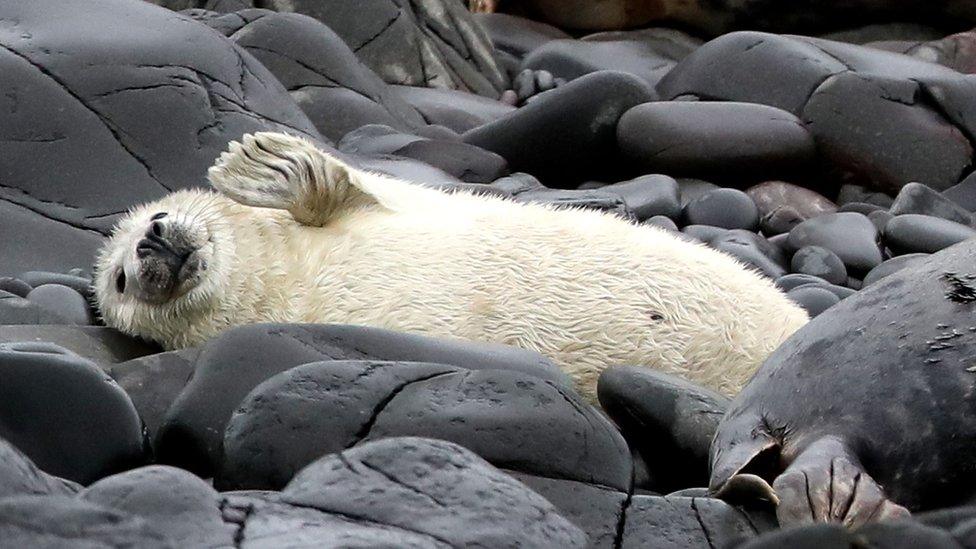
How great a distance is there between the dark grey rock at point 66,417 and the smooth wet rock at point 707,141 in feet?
20.9

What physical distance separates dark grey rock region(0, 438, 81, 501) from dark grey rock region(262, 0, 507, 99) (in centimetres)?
946

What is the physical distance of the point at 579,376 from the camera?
4781 millimetres

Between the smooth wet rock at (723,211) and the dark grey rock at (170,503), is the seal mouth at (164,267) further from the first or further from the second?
the smooth wet rock at (723,211)

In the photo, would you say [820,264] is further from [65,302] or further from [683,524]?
[683,524]

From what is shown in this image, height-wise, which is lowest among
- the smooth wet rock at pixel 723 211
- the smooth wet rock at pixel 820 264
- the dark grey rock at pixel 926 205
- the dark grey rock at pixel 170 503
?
the dark grey rock at pixel 926 205

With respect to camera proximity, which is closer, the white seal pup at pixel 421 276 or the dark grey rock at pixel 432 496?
the dark grey rock at pixel 432 496

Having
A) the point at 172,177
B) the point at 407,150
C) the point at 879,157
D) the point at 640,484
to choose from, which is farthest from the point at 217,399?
the point at 879,157

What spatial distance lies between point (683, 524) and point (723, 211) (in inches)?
225

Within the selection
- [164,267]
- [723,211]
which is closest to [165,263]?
[164,267]

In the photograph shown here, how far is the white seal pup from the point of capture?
4.85m

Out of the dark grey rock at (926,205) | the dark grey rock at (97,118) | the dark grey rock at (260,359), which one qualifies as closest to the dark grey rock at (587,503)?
the dark grey rock at (260,359)

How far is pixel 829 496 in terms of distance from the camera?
2.88 meters

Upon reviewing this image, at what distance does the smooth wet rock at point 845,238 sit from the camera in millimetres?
7621

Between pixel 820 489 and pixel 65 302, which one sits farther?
pixel 65 302
